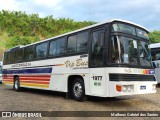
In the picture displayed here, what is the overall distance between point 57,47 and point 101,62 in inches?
152

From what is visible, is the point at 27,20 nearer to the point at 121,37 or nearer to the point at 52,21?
the point at 52,21

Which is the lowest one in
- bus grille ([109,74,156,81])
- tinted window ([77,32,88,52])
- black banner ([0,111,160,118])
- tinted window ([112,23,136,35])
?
black banner ([0,111,160,118])

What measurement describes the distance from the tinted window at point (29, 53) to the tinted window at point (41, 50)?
565 millimetres

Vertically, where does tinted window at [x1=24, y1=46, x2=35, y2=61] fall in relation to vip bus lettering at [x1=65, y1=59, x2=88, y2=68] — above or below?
above

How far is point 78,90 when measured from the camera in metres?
12.2

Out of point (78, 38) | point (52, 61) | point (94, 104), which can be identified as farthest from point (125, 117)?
point (52, 61)

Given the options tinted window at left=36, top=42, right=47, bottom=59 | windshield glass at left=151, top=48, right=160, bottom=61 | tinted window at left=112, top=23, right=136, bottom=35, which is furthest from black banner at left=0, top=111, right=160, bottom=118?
windshield glass at left=151, top=48, right=160, bottom=61

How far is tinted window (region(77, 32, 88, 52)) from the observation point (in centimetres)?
1189

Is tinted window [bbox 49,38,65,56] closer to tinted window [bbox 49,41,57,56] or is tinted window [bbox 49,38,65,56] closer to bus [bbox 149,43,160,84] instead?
tinted window [bbox 49,41,57,56]

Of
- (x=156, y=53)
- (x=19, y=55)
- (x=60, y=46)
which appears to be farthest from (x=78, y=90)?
(x=156, y=53)

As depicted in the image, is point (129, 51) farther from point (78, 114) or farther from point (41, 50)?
point (41, 50)

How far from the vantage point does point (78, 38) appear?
12.5 metres

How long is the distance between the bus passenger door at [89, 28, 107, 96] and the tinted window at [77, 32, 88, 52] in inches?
18.0

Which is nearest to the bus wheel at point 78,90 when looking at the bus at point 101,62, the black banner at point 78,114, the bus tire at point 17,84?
the bus at point 101,62
